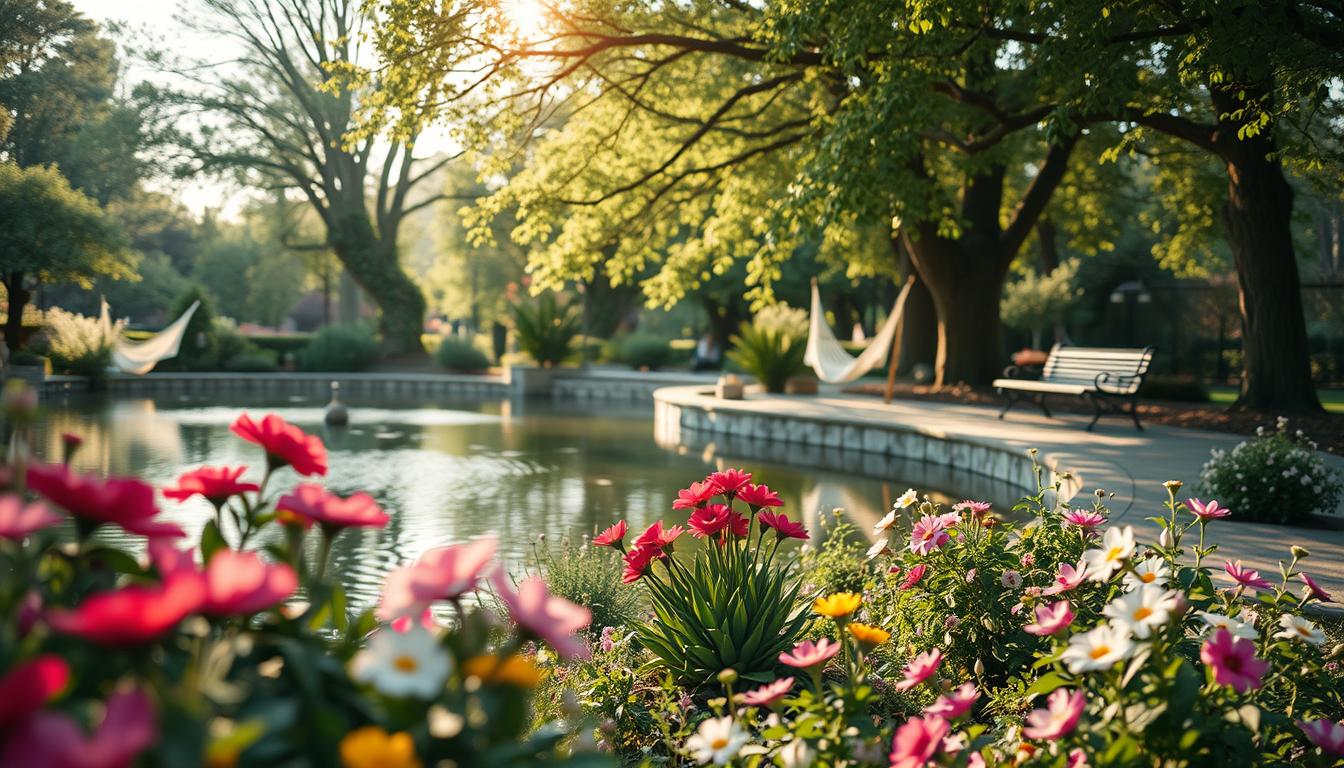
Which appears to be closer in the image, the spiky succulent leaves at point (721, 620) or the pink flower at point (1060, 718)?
the pink flower at point (1060, 718)

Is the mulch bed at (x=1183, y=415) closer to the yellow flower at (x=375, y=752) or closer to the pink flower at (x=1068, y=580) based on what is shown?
the pink flower at (x=1068, y=580)

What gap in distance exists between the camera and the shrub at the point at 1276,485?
6.12m

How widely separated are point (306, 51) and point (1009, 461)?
22.0 m

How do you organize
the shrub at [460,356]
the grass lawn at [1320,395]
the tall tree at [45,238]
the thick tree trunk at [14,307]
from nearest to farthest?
the grass lawn at [1320,395], the tall tree at [45,238], the thick tree trunk at [14,307], the shrub at [460,356]

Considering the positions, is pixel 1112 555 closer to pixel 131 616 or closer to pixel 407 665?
pixel 407 665

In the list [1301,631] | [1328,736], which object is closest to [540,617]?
[1328,736]

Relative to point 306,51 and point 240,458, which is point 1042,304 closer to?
point 240,458

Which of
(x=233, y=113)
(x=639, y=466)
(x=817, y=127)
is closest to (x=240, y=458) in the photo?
(x=639, y=466)

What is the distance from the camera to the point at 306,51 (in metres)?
25.8

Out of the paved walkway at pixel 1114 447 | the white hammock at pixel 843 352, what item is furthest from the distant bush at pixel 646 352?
the white hammock at pixel 843 352

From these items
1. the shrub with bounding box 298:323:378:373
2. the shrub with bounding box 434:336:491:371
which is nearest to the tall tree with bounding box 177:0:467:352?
the shrub with bounding box 298:323:378:373

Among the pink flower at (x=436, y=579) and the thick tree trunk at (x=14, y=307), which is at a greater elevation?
the thick tree trunk at (x=14, y=307)

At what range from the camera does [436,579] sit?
112cm

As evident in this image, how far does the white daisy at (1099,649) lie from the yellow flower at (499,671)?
0.92 metres
